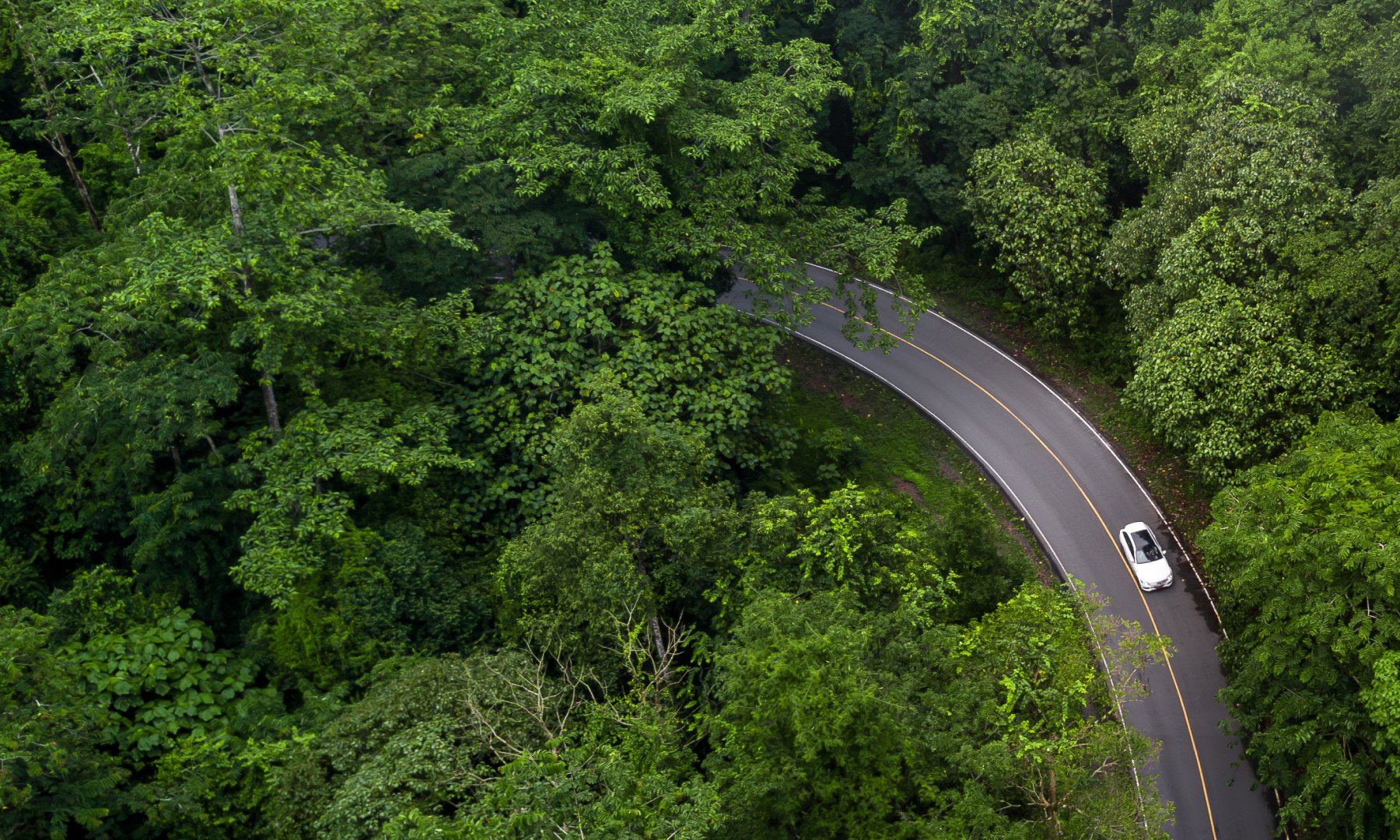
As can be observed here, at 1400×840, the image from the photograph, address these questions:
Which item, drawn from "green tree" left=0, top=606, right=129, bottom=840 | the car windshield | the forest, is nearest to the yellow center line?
the car windshield

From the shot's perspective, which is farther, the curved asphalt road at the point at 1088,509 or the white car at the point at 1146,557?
the white car at the point at 1146,557

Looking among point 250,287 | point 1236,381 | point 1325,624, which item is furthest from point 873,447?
point 250,287

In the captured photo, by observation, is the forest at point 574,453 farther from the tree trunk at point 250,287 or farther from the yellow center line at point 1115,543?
the yellow center line at point 1115,543

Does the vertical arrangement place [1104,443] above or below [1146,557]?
above

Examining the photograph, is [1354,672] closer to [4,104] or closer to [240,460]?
[240,460]

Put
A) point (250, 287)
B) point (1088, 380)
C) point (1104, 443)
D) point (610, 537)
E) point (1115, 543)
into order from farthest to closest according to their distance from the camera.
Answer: point (1088, 380) < point (1104, 443) < point (1115, 543) < point (250, 287) < point (610, 537)

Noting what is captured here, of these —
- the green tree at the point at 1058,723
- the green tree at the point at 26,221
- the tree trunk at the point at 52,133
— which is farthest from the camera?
the tree trunk at the point at 52,133

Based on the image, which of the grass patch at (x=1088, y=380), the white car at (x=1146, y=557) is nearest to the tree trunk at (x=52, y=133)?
the grass patch at (x=1088, y=380)

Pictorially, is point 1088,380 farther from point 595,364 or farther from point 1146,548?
point 595,364

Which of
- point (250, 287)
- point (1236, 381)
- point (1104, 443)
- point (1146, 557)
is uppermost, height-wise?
point (1236, 381)
